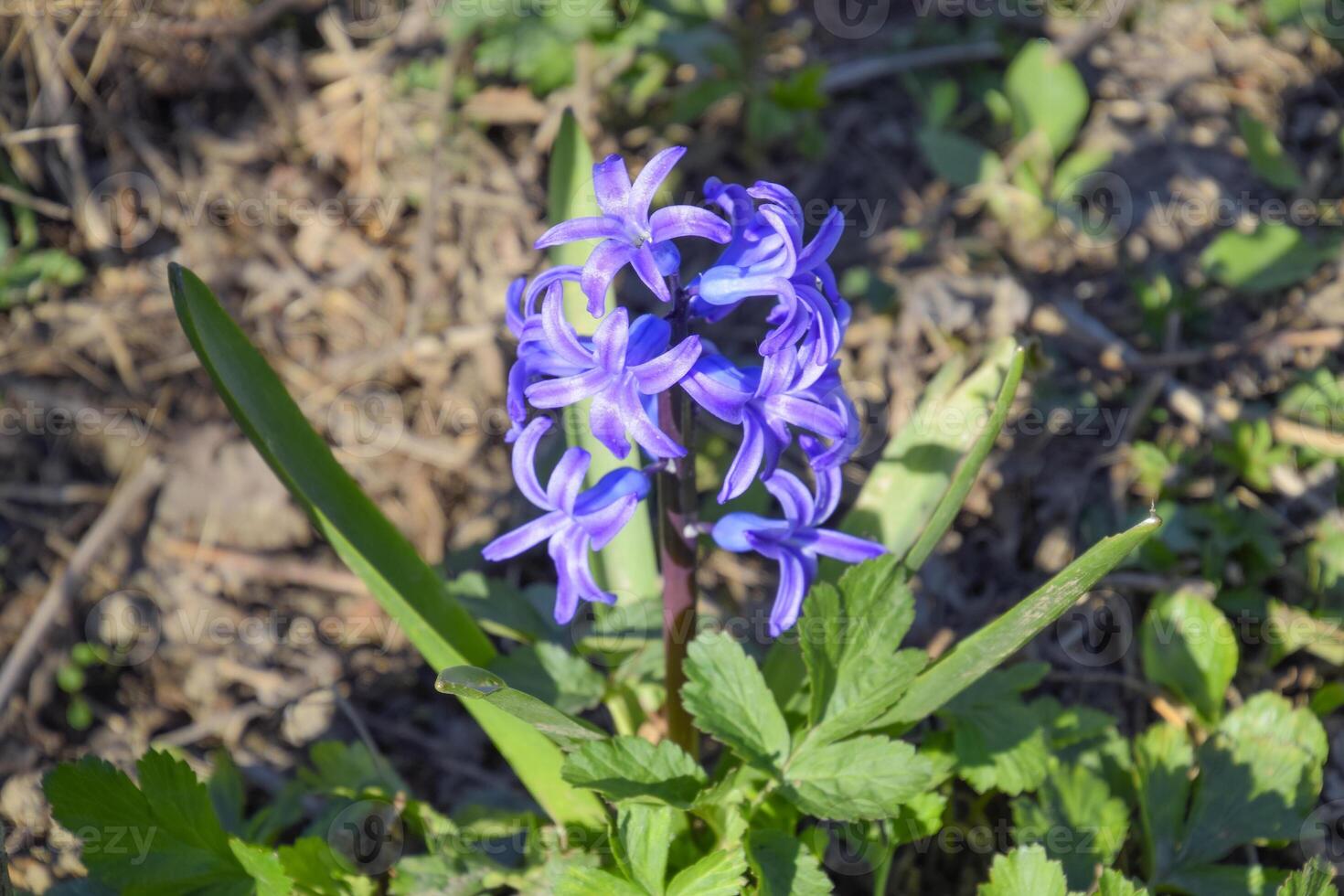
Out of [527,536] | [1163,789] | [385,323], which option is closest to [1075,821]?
[1163,789]

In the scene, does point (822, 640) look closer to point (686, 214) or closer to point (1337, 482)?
point (686, 214)

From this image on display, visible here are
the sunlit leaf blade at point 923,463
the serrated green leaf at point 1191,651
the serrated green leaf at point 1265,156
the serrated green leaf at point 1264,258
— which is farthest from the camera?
the serrated green leaf at point 1265,156

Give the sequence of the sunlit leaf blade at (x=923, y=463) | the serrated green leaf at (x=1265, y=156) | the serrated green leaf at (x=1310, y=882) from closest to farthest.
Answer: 1. the serrated green leaf at (x=1310, y=882)
2. the sunlit leaf blade at (x=923, y=463)
3. the serrated green leaf at (x=1265, y=156)

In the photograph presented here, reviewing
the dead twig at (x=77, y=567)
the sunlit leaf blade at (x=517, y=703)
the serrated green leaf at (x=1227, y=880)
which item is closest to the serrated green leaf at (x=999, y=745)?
the serrated green leaf at (x=1227, y=880)

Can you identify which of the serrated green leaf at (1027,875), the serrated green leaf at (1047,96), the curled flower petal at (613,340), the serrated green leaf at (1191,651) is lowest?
the serrated green leaf at (1191,651)

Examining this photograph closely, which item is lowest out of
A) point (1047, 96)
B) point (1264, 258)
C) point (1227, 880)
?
point (1227, 880)

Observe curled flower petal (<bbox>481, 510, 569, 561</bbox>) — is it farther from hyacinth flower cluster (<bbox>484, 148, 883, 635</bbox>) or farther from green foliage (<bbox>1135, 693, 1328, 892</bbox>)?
green foliage (<bbox>1135, 693, 1328, 892</bbox>)

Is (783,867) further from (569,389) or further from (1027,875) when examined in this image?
(569,389)

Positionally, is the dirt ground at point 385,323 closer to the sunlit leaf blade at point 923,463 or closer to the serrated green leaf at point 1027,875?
the sunlit leaf blade at point 923,463
